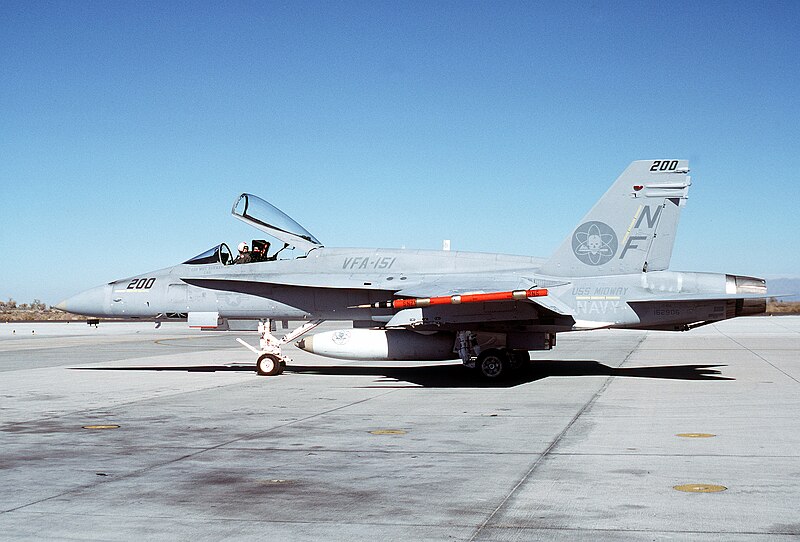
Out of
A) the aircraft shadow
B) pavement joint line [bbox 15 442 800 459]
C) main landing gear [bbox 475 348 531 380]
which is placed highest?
main landing gear [bbox 475 348 531 380]

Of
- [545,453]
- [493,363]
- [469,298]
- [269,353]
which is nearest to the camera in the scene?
[545,453]

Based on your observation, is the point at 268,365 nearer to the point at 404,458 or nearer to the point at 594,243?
the point at 594,243

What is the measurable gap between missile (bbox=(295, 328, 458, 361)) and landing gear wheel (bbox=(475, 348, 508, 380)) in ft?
1.97

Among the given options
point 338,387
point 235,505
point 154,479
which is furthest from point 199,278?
point 235,505

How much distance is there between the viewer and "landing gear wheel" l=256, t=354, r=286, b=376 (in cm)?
1866

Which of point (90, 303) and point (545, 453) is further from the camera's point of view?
point (90, 303)

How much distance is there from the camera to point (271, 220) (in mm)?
18438

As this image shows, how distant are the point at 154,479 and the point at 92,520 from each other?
1486 millimetres

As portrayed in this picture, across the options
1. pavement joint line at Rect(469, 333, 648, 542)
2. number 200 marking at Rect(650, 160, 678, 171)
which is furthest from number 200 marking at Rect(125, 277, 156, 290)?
number 200 marking at Rect(650, 160, 678, 171)

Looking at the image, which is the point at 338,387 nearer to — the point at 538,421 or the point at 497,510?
the point at 538,421

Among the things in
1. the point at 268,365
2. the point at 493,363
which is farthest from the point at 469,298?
the point at 268,365

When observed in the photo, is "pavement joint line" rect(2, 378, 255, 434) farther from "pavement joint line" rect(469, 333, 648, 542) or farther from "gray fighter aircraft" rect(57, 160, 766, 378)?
"pavement joint line" rect(469, 333, 648, 542)

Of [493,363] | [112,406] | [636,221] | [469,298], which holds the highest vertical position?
[636,221]

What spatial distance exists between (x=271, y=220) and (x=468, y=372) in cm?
566
